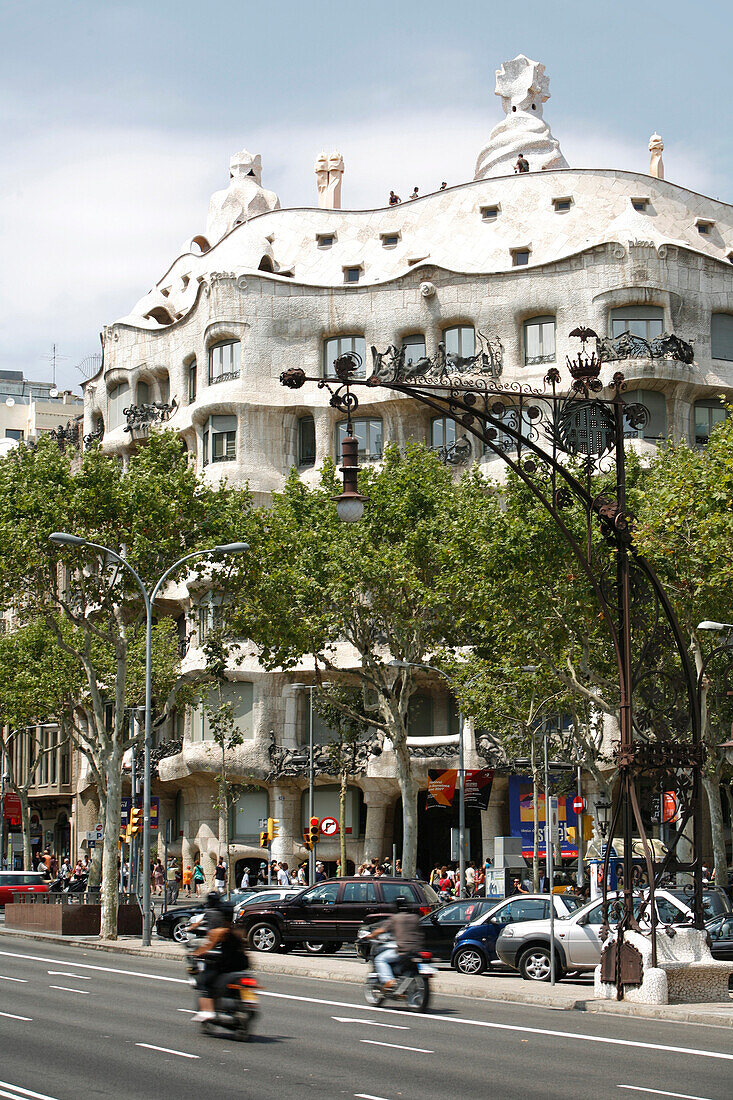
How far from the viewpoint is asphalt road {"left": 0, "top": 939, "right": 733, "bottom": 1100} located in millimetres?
12141

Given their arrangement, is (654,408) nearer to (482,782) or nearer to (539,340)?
(539,340)

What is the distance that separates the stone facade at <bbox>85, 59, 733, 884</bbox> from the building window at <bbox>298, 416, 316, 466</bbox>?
11 centimetres

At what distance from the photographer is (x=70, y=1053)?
14.1m

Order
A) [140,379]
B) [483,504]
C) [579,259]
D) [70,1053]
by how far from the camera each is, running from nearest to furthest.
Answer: [70,1053] < [483,504] < [579,259] < [140,379]

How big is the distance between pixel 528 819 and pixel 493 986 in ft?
85.1

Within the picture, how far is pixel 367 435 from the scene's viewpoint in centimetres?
6072

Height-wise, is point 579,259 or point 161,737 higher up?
point 579,259

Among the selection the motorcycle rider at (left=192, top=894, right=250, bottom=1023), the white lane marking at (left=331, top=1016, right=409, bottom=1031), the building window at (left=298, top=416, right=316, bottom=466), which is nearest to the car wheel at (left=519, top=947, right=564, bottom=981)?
the white lane marking at (left=331, top=1016, right=409, bottom=1031)

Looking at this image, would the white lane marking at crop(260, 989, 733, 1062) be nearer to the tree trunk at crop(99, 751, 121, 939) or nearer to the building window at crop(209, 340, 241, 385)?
the tree trunk at crop(99, 751, 121, 939)

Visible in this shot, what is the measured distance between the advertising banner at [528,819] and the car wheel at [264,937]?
715 inches

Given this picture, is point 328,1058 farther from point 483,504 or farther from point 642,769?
point 483,504

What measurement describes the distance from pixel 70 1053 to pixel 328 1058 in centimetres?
237

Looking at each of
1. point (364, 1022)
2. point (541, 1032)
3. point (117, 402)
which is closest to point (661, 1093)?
point (541, 1032)

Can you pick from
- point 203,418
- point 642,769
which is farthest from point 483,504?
point 203,418
